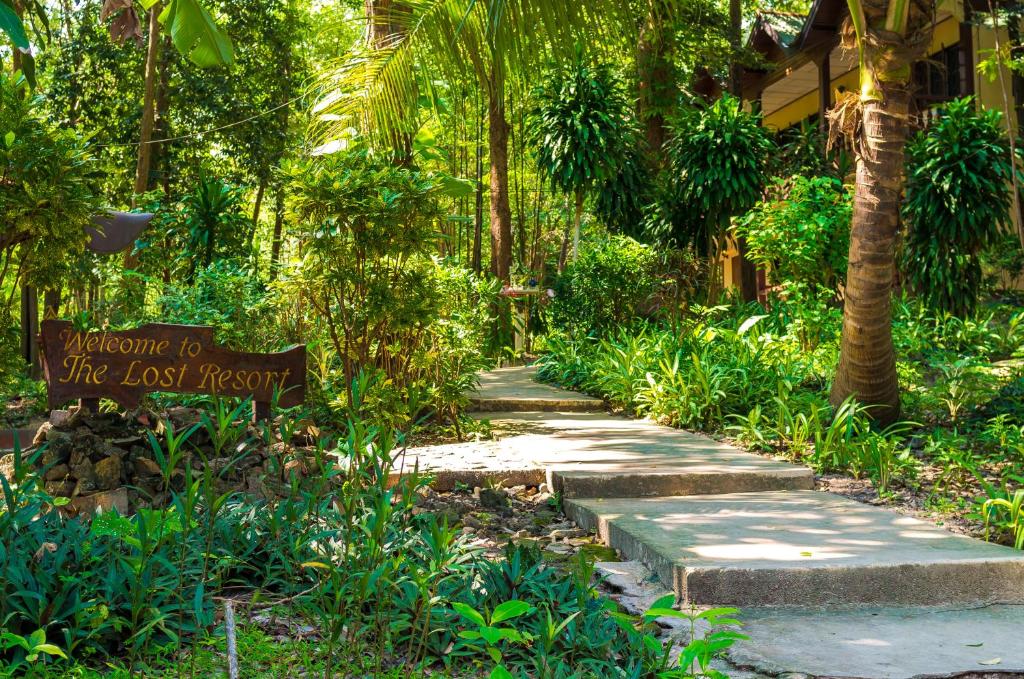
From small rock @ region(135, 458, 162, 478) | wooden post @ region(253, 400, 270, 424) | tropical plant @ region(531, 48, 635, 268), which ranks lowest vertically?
small rock @ region(135, 458, 162, 478)

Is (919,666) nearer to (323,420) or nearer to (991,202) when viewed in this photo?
(323,420)

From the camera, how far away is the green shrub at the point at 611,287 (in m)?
12.5

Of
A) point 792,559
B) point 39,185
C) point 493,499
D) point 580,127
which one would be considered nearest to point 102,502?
point 39,185

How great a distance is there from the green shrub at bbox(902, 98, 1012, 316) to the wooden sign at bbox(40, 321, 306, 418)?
24.4 feet

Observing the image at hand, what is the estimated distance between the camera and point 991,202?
32.7 feet

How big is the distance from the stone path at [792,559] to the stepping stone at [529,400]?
250 cm

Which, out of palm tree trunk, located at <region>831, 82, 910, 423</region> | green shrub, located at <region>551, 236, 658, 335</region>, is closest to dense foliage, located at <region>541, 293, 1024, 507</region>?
palm tree trunk, located at <region>831, 82, 910, 423</region>

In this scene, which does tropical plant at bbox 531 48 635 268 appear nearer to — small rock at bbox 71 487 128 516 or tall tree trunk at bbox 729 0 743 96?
tall tree trunk at bbox 729 0 743 96

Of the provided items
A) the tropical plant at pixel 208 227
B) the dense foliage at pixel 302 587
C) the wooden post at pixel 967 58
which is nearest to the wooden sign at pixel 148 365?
the dense foliage at pixel 302 587

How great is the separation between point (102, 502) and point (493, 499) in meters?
2.11

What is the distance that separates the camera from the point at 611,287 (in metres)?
12.5

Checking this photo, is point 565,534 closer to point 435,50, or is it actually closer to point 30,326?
point 435,50

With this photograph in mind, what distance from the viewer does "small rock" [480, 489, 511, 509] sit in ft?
17.4

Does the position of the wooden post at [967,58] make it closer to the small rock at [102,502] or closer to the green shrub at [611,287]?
the green shrub at [611,287]
